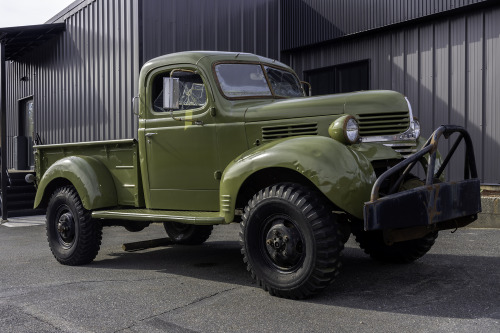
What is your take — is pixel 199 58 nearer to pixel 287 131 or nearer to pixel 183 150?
pixel 183 150

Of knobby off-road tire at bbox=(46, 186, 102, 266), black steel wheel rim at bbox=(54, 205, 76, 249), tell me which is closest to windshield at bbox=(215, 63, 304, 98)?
knobby off-road tire at bbox=(46, 186, 102, 266)

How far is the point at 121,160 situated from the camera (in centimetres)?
607

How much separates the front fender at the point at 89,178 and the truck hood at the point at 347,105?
2.35 meters

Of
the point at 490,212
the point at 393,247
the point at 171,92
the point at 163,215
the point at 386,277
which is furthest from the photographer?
the point at 490,212

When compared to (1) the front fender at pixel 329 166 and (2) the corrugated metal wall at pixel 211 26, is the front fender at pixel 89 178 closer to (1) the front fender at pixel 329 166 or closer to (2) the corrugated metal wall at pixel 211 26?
(1) the front fender at pixel 329 166

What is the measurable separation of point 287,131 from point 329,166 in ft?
2.74

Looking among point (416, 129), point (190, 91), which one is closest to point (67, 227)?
point (190, 91)

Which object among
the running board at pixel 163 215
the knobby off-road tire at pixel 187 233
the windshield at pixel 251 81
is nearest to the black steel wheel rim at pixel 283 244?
A: the running board at pixel 163 215

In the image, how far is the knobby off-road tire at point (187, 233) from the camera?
7.17m

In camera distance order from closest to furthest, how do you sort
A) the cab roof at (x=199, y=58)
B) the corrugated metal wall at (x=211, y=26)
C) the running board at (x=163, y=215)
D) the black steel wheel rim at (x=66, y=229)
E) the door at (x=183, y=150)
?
the running board at (x=163, y=215) < the door at (x=183, y=150) < the cab roof at (x=199, y=58) < the black steel wheel rim at (x=66, y=229) < the corrugated metal wall at (x=211, y=26)

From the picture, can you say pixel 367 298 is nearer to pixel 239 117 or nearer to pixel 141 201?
pixel 239 117

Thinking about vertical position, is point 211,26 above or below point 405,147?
above

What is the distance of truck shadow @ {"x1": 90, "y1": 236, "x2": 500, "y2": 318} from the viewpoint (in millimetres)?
4066

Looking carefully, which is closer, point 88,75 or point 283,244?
point 283,244
